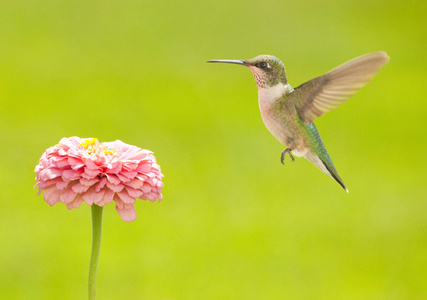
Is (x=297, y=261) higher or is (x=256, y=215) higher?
(x=256, y=215)

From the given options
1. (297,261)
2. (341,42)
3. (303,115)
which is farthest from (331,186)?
(303,115)

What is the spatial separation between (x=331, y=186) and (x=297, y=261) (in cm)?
91

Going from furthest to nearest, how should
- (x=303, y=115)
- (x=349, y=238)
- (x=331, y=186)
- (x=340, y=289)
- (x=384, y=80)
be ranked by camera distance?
(x=384, y=80) < (x=331, y=186) < (x=349, y=238) < (x=340, y=289) < (x=303, y=115)

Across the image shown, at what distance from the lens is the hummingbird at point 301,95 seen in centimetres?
58

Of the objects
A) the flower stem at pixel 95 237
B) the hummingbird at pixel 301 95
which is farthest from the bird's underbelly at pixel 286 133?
the flower stem at pixel 95 237

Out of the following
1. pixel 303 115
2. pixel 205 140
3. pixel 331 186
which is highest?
pixel 205 140

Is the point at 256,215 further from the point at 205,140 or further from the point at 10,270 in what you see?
the point at 10,270

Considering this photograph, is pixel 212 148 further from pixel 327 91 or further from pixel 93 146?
pixel 327 91

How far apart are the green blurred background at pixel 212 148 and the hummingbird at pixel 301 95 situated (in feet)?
6.88

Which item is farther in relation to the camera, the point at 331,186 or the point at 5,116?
the point at 5,116

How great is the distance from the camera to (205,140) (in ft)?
16.0

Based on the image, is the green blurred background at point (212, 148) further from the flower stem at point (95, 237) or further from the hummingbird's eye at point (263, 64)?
the hummingbird's eye at point (263, 64)

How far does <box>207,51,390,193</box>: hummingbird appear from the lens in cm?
58

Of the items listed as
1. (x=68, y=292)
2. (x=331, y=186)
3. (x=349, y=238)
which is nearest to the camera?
(x=68, y=292)
